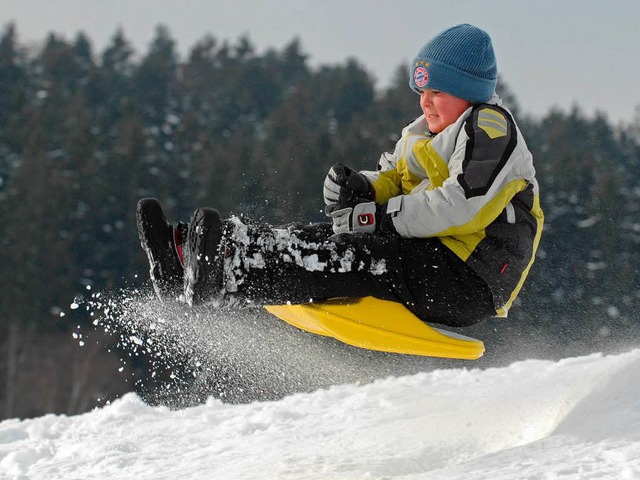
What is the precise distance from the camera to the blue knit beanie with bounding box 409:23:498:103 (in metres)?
4.93

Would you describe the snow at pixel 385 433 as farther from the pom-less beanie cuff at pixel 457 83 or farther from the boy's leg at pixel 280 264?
the pom-less beanie cuff at pixel 457 83

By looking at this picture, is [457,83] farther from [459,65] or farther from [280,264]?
[280,264]

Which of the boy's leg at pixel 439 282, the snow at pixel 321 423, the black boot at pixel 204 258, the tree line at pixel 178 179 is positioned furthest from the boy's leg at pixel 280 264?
the tree line at pixel 178 179

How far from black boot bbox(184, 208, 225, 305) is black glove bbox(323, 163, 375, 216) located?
796 millimetres

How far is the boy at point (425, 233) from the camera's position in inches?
178

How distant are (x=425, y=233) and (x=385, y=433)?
1105 millimetres

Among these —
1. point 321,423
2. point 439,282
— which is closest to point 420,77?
point 439,282

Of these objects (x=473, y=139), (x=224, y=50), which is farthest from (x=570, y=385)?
(x=224, y=50)

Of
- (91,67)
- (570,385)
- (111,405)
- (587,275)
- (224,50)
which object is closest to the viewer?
(570,385)

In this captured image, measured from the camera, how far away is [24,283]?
41875 mm

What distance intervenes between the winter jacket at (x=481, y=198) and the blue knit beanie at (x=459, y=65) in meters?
0.14

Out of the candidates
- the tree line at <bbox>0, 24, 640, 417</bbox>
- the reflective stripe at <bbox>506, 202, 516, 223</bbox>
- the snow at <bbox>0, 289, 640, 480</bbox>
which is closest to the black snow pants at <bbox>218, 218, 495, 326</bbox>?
the reflective stripe at <bbox>506, 202, 516, 223</bbox>

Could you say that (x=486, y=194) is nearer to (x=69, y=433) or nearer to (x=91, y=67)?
(x=69, y=433)

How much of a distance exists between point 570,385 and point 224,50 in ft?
244
